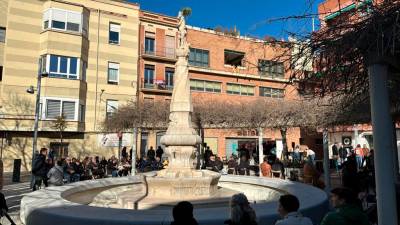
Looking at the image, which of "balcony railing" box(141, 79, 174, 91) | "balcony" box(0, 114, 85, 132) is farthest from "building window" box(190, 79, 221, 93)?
"balcony" box(0, 114, 85, 132)

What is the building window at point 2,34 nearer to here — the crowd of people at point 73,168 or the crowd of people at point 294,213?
the crowd of people at point 73,168

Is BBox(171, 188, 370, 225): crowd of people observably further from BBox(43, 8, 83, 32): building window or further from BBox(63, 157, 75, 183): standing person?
BBox(43, 8, 83, 32): building window

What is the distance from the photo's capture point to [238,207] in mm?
3922

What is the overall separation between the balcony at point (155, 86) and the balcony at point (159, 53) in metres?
2.33

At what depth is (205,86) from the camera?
38344 mm

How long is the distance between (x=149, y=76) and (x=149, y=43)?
334 centimetres

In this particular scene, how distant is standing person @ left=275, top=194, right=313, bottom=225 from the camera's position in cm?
354

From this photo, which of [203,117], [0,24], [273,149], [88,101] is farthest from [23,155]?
[273,149]

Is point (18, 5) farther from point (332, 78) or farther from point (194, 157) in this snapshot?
point (332, 78)

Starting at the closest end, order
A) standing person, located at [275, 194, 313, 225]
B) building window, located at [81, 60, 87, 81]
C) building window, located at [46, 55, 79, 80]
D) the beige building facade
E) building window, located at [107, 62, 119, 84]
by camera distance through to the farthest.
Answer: standing person, located at [275, 194, 313, 225] < the beige building facade < building window, located at [46, 55, 79, 80] < building window, located at [81, 60, 87, 81] < building window, located at [107, 62, 119, 84]

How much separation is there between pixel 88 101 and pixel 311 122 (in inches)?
791

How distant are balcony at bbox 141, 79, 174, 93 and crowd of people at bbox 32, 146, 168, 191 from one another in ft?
37.9

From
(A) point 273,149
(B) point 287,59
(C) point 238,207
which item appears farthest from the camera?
(A) point 273,149

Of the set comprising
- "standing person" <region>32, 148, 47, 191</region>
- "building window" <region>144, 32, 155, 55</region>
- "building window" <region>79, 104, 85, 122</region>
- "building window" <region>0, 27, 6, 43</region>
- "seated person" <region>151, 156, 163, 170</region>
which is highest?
"building window" <region>144, 32, 155, 55</region>
